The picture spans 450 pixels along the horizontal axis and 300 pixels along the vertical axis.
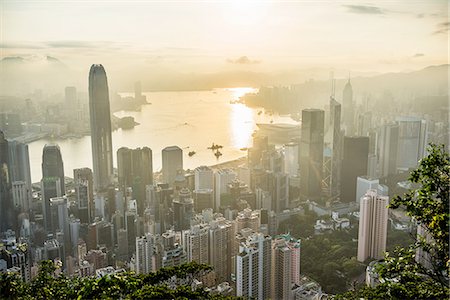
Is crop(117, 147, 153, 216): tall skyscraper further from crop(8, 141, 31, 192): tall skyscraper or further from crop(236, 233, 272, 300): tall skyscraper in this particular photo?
crop(236, 233, 272, 300): tall skyscraper

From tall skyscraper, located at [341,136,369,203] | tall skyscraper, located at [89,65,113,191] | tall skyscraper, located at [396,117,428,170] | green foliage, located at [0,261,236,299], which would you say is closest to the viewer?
green foliage, located at [0,261,236,299]

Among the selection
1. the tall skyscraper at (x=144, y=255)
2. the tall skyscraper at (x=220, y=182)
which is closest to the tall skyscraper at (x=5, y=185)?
the tall skyscraper at (x=144, y=255)

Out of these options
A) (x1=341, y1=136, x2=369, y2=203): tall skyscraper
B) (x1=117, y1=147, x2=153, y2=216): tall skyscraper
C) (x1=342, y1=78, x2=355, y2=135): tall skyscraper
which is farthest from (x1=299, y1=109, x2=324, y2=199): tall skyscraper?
(x1=117, y1=147, x2=153, y2=216): tall skyscraper

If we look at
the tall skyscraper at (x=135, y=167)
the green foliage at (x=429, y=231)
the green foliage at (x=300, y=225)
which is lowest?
the green foliage at (x=300, y=225)

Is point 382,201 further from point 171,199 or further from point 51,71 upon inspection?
point 51,71

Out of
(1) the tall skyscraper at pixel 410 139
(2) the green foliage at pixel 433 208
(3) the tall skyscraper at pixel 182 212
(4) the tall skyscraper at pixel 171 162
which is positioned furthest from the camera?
(1) the tall skyscraper at pixel 410 139

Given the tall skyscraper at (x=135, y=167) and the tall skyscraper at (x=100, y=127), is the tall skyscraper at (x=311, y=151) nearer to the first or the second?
the tall skyscraper at (x=135, y=167)
